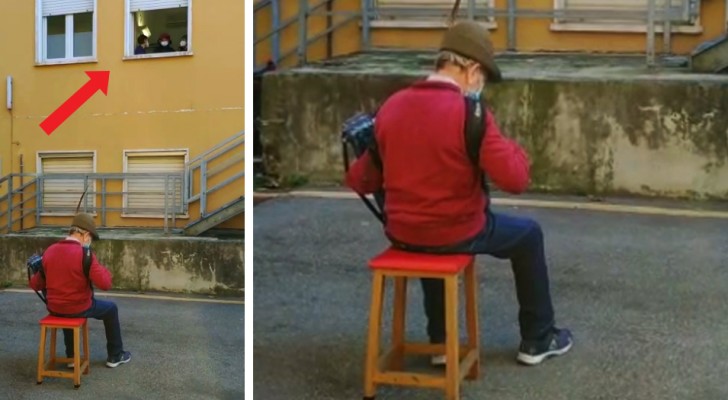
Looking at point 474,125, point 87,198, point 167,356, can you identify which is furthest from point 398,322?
point 87,198

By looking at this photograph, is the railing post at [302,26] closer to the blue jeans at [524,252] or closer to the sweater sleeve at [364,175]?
the sweater sleeve at [364,175]

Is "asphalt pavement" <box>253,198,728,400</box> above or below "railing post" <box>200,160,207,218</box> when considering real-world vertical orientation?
below

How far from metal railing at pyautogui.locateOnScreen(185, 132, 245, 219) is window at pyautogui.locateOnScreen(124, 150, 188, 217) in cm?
2

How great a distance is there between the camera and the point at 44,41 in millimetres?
1932

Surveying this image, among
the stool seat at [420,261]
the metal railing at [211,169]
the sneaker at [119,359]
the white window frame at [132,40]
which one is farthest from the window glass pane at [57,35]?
the stool seat at [420,261]

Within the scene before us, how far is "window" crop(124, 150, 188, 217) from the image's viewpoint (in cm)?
184

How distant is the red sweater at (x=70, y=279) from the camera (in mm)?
1886

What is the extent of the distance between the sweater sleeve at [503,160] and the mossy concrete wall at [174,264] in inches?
21.9

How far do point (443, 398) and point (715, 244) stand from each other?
0.53 m

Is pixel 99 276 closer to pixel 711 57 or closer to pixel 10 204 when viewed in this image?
pixel 10 204

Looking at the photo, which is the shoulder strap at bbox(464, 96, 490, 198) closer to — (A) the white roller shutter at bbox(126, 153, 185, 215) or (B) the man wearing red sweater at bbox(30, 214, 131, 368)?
(A) the white roller shutter at bbox(126, 153, 185, 215)

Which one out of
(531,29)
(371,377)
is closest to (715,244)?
(531,29)

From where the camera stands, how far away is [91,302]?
1884 millimetres

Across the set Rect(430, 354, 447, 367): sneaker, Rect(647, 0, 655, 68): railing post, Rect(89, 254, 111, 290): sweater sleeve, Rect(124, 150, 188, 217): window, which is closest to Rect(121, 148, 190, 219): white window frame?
Rect(124, 150, 188, 217): window
